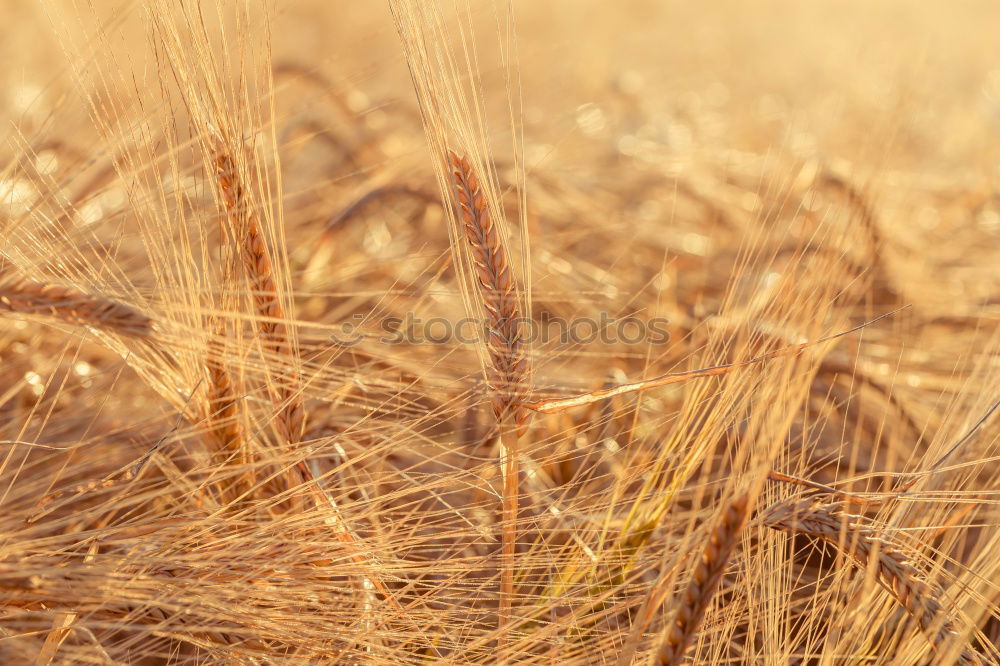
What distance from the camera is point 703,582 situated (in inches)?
16.4

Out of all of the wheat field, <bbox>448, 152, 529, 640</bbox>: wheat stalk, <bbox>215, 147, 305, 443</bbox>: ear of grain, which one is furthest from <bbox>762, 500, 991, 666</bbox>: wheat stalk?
<bbox>215, 147, 305, 443</bbox>: ear of grain

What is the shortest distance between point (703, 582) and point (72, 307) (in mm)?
413

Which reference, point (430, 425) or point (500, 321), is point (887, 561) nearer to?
point (500, 321)

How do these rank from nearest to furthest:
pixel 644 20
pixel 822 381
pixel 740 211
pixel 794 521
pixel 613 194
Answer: pixel 794 521 < pixel 822 381 < pixel 740 211 < pixel 613 194 < pixel 644 20

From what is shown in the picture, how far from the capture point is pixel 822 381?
2.81ft

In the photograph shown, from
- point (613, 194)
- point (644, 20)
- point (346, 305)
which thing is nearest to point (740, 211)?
point (613, 194)

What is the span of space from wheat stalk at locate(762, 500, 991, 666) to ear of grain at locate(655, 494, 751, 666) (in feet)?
0.22

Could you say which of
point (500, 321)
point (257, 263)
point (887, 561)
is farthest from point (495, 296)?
point (887, 561)

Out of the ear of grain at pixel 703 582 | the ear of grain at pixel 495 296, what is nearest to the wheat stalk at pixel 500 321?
the ear of grain at pixel 495 296

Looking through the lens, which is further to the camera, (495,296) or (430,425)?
(430,425)

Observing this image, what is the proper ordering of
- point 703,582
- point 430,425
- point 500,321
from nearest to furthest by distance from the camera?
point 703,582, point 500,321, point 430,425

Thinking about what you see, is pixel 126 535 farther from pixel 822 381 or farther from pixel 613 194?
pixel 613 194

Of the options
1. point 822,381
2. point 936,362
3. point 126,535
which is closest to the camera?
point 126,535

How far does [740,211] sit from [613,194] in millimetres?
250
